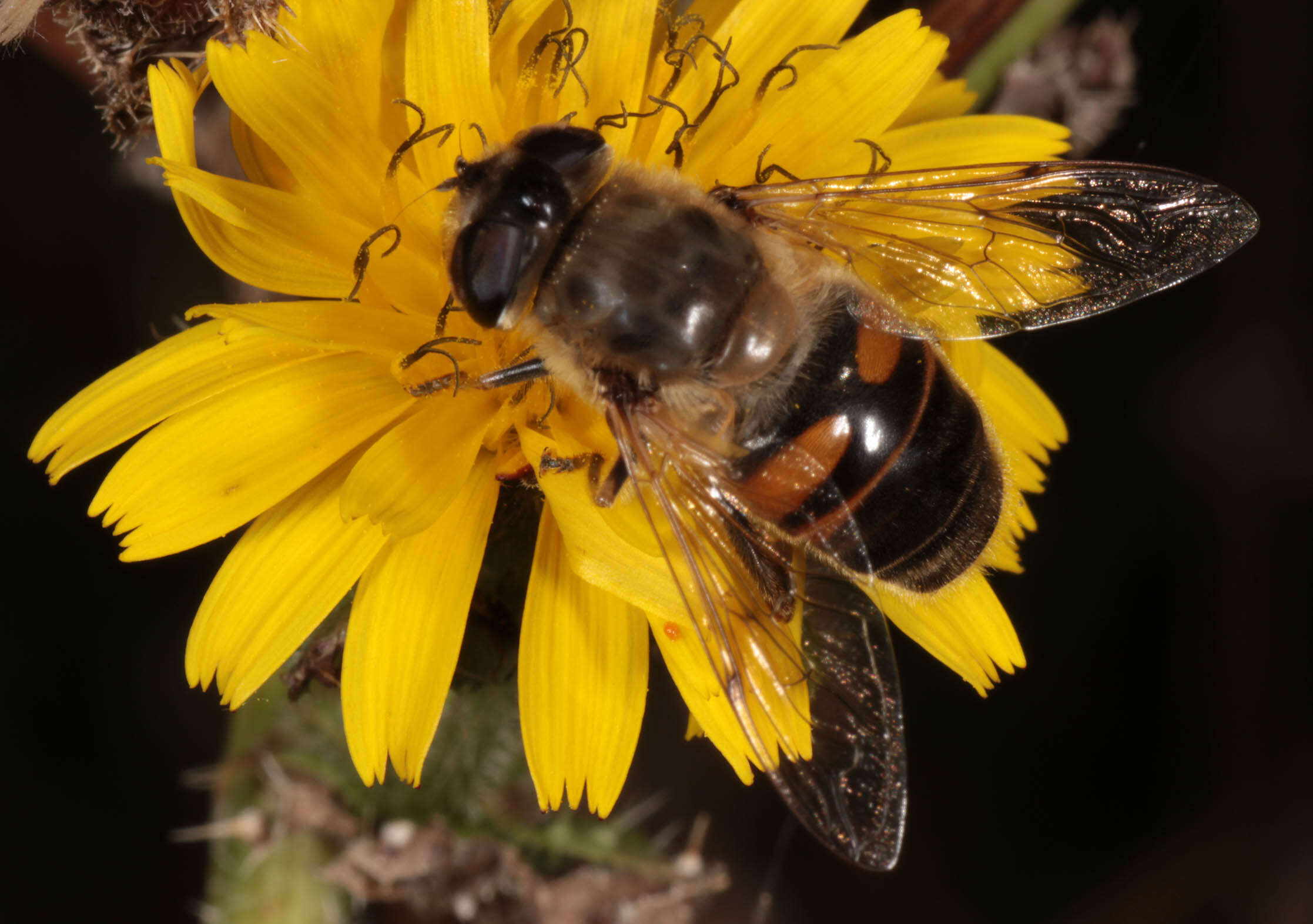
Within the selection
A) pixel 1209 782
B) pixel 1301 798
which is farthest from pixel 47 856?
pixel 1301 798

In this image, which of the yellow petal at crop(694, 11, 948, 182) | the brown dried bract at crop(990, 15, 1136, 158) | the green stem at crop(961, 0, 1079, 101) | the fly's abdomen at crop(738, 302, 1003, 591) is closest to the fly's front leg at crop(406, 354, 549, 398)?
the fly's abdomen at crop(738, 302, 1003, 591)

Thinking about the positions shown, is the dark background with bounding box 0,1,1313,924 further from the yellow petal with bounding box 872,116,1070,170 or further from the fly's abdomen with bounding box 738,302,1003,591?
the fly's abdomen with bounding box 738,302,1003,591

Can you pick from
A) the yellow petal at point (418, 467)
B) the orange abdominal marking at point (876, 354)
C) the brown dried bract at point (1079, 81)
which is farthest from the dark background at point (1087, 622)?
the yellow petal at point (418, 467)

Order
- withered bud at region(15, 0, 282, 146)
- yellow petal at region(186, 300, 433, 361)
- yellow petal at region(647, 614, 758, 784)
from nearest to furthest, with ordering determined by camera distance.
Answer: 1. yellow petal at region(186, 300, 433, 361)
2. yellow petal at region(647, 614, 758, 784)
3. withered bud at region(15, 0, 282, 146)

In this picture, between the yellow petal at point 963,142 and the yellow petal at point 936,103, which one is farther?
the yellow petal at point 936,103

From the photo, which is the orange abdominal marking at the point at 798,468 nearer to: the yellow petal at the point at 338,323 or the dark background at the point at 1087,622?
the yellow petal at the point at 338,323

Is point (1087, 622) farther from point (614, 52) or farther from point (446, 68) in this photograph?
point (446, 68)

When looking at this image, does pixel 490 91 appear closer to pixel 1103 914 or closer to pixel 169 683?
pixel 169 683
